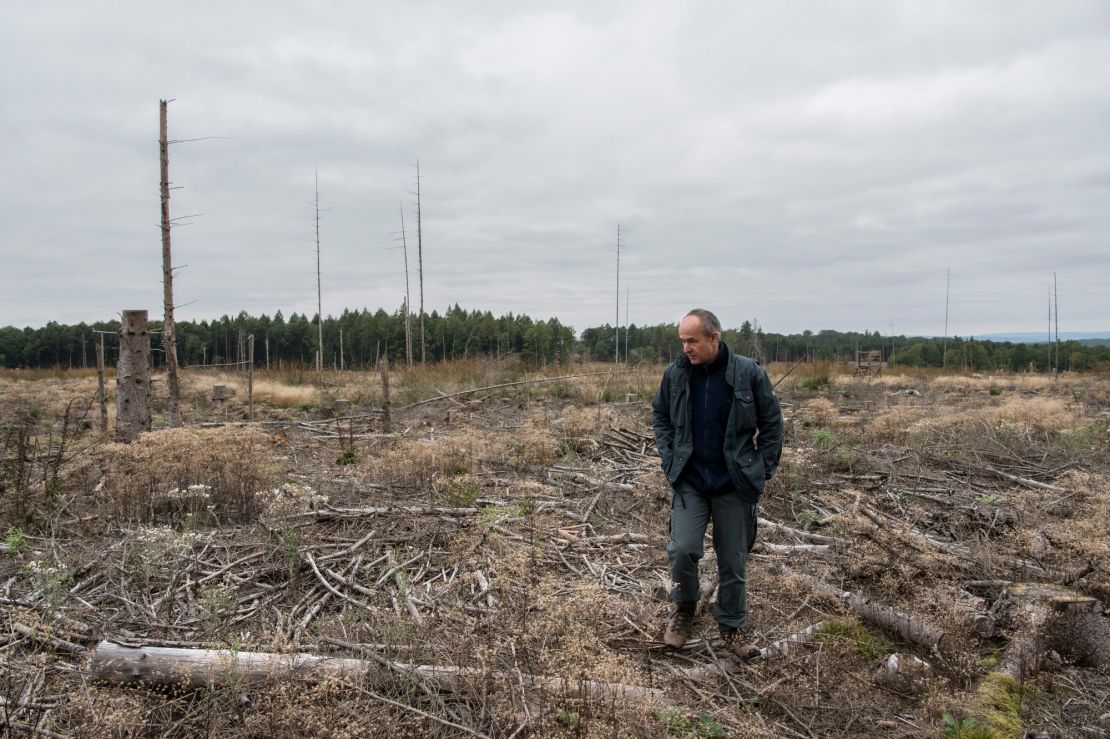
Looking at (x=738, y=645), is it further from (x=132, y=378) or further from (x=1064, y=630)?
(x=132, y=378)

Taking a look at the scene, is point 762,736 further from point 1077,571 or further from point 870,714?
point 1077,571

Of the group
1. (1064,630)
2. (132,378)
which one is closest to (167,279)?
(132,378)

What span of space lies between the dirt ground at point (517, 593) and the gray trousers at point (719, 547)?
0.27 meters

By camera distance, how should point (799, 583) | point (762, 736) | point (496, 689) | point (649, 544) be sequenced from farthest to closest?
point (649, 544) < point (799, 583) < point (496, 689) < point (762, 736)

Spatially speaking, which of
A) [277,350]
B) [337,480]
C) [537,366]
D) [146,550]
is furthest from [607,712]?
[277,350]

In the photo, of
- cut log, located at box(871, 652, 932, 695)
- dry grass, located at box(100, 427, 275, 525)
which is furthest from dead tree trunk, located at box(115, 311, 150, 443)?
cut log, located at box(871, 652, 932, 695)

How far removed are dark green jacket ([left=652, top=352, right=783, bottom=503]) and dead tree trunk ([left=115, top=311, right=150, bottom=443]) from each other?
24.3 ft

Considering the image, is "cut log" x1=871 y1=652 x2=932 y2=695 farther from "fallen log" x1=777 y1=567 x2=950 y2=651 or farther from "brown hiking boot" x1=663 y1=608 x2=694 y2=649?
"brown hiking boot" x1=663 y1=608 x2=694 y2=649

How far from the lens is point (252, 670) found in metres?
3.18

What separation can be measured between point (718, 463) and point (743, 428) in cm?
27

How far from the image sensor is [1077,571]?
417 cm

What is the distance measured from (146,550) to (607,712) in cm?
387

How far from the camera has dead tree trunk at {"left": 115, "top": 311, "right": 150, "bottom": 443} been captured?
26.3 feet

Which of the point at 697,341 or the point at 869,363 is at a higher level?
the point at 697,341
